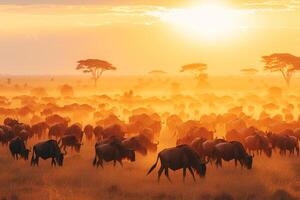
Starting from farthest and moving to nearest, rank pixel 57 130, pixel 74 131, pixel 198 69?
pixel 198 69 < pixel 57 130 < pixel 74 131

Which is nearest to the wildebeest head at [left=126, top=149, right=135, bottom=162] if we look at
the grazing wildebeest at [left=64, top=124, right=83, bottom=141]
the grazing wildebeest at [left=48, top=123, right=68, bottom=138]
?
the grazing wildebeest at [left=64, top=124, right=83, bottom=141]

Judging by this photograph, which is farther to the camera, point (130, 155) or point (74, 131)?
point (74, 131)

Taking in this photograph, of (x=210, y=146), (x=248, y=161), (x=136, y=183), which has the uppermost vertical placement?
(x=210, y=146)

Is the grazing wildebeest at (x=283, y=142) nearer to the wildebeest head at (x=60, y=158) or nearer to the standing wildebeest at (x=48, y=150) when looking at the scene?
the wildebeest head at (x=60, y=158)

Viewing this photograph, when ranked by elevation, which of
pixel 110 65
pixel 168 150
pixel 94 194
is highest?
pixel 110 65

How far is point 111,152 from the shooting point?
22.6 m

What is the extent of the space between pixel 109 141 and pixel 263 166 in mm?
7454

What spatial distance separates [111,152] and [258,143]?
318 inches

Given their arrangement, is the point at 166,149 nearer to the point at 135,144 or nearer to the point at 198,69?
the point at 135,144

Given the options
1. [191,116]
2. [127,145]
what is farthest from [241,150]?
[191,116]

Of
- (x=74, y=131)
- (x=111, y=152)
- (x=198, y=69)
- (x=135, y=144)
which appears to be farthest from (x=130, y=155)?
(x=198, y=69)

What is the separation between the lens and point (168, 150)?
64.7 feet

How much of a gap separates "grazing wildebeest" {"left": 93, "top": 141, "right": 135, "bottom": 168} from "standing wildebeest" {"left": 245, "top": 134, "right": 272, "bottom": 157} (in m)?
6.69

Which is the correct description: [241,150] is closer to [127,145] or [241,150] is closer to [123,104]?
[127,145]
